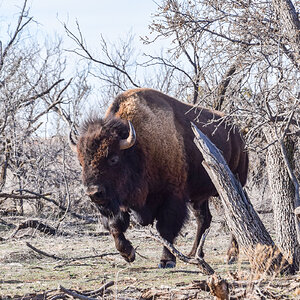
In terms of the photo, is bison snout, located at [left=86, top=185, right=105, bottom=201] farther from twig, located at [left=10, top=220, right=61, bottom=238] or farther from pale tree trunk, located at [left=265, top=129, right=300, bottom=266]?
twig, located at [left=10, top=220, right=61, bottom=238]

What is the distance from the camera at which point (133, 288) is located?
16.8ft

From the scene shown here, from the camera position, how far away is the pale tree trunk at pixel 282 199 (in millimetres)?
7168

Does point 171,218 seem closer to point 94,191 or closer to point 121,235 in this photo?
point 121,235

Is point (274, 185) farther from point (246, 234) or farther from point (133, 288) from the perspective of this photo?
point (133, 288)

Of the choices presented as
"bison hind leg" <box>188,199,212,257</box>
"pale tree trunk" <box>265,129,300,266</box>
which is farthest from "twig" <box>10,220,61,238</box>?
"pale tree trunk" <box>265,129,300,266</box>

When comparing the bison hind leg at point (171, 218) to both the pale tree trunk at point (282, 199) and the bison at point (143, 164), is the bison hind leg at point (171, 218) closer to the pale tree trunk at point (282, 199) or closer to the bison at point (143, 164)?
the bison at point (143, 164)

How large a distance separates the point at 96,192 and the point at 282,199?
2.65 m

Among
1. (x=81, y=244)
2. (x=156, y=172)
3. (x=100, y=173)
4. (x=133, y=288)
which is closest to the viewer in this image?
(x=133, y=288)

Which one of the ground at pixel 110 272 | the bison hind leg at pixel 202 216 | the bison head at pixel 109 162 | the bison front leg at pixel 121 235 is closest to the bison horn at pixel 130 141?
the bison head at pixel 109 162

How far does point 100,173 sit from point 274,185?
251 centimetres

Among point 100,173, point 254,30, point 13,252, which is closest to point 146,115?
point 100,173

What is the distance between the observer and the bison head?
6.99m

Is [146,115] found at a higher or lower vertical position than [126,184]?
higher

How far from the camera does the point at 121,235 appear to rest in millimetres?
7402
